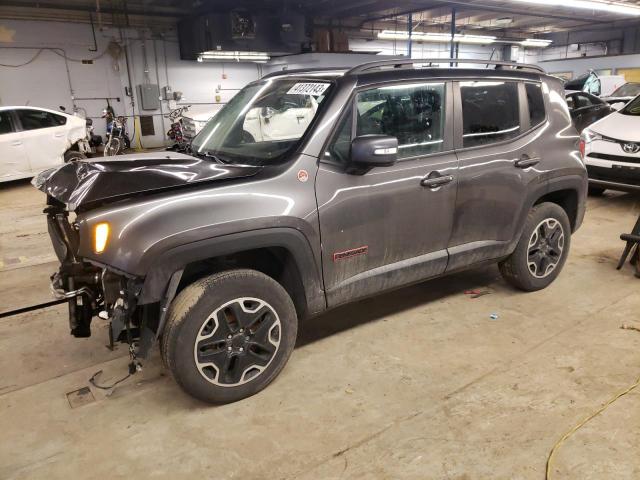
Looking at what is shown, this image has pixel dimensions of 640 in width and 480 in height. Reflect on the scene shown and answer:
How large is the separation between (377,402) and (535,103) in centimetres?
252

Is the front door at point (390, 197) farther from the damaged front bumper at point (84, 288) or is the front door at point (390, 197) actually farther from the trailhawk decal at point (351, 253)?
the damaged front bumper at point (84, 288)

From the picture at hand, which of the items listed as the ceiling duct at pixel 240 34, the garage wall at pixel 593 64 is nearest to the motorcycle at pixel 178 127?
the ceiling duct at pixel 240 34

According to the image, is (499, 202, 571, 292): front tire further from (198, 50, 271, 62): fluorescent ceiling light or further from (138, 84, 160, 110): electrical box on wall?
(138, 84, 160, 110): electrical box on wall

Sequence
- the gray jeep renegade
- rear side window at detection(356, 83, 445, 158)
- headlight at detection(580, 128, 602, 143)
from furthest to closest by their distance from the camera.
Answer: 1. headlight at detection(580, 128, 602, 143)
2. rear side window at detection(356, 83, 445, 158)
3. the gray jeep renegade

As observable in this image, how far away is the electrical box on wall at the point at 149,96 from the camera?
14711mm

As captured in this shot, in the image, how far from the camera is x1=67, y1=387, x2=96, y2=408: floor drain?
8.89 ft

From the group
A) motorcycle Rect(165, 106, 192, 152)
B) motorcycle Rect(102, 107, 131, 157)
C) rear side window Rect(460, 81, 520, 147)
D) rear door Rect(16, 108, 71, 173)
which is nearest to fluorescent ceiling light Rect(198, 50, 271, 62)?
motorcycle Rect(165, 106, 192, 152)

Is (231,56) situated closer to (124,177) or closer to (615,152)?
(615,152)

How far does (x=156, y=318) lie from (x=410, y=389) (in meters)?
1.44

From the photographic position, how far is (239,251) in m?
2.48

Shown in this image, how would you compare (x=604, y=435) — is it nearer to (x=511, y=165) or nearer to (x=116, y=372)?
(x=511, y=165)

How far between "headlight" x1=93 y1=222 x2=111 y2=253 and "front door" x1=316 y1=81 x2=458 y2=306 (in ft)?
3.50

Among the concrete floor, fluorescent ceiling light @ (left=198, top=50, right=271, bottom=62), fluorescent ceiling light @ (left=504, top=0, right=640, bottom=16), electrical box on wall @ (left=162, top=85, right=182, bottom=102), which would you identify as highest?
fluorescent ceiling light @ (left=504, top=0, right=640, bottom=16)

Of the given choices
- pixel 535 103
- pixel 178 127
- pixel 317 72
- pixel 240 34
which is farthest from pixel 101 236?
pixel 240 34
